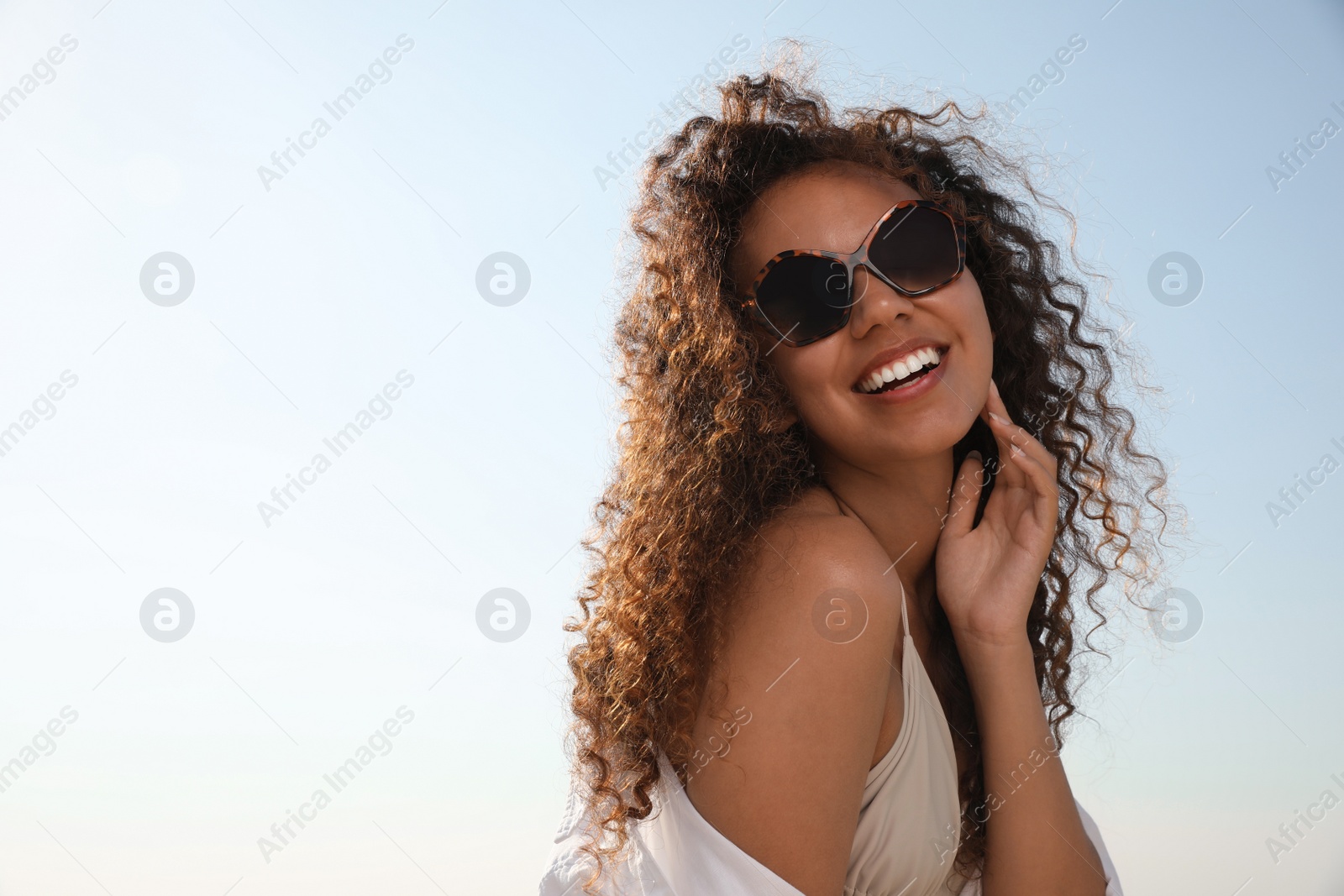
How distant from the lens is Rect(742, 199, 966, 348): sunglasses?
8.16ft

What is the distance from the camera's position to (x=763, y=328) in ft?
8.50

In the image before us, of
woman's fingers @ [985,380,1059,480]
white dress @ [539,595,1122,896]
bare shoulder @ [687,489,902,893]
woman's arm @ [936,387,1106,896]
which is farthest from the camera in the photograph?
woman's fingers @ [985,380,1059,480]

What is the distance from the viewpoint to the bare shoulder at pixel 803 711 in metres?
1.92

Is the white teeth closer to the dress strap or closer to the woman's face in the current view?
the woman's face

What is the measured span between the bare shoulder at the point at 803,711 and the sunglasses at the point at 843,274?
2.20ft

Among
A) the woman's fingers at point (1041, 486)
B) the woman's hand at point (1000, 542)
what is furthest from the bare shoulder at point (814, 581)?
the woman's fingers at point (1041, 486)

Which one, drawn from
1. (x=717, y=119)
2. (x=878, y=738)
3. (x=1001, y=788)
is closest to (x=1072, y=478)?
(x=1001, y=788)

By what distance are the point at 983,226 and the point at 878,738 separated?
1.77 metres

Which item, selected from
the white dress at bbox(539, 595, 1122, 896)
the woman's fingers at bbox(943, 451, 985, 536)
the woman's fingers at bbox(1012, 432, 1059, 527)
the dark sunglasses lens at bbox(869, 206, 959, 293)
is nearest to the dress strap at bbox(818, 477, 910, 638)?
the white dress at bbox(539, 595, 1122, 896)

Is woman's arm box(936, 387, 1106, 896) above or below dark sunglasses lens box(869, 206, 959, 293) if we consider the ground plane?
below

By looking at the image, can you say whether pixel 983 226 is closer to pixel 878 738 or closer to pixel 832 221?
pixel 832 221

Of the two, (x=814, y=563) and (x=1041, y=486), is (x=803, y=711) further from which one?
(x=1041, y=486)

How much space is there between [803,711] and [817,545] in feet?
1.26

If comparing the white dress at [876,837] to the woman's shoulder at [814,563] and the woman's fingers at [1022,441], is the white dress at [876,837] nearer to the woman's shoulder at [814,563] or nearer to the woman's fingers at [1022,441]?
the woman's shoulder at [814,563]
